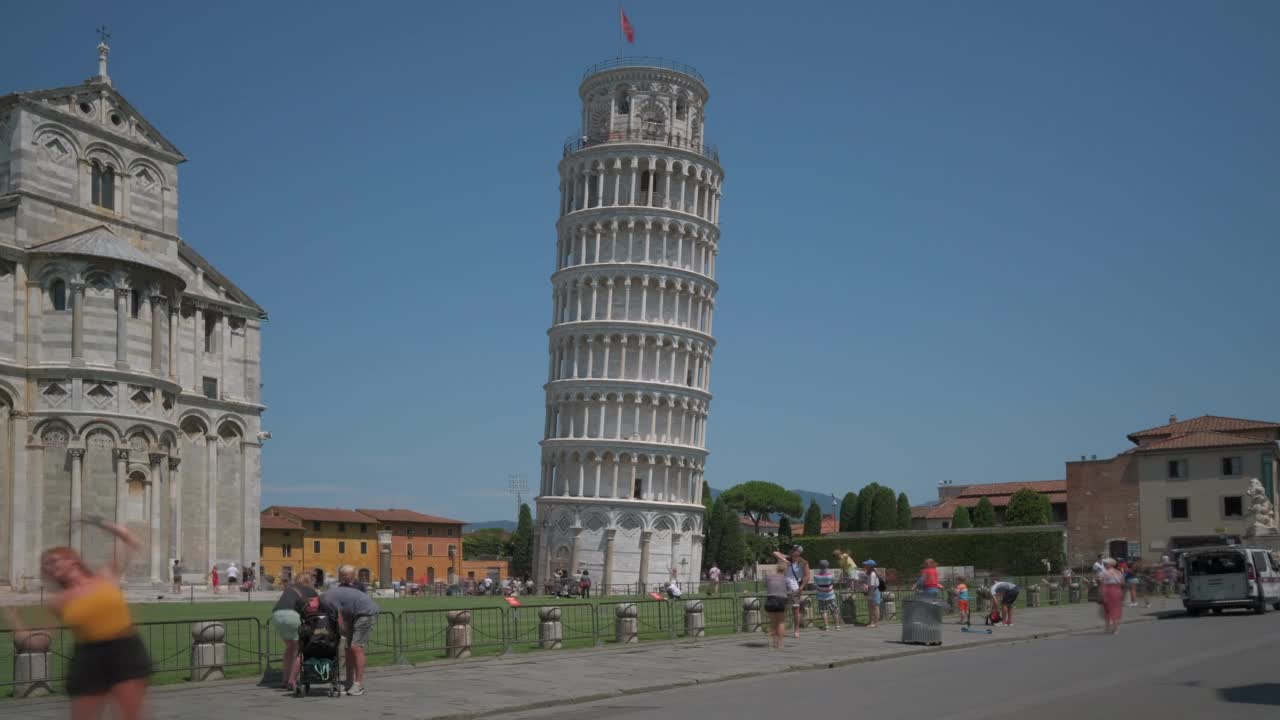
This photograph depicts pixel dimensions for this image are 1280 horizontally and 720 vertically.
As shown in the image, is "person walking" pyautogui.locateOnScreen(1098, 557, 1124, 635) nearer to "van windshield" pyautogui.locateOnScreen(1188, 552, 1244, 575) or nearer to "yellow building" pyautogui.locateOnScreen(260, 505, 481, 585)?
"van windshield" pyautogui.locateOnScreen(1188, 552, 1244, 575)

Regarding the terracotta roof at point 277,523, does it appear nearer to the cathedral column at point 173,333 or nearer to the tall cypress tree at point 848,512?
the tall cypress tree at point 848,512

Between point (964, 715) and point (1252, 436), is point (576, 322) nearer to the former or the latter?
point (1252, 436)

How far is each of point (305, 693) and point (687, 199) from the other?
67201 mm

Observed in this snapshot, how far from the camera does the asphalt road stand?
44.4ft

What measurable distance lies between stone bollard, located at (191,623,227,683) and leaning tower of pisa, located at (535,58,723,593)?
190 ft

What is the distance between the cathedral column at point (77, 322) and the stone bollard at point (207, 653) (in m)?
29.4

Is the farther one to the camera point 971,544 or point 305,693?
point 971,544

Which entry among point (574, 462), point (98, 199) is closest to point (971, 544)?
point (574, 462)

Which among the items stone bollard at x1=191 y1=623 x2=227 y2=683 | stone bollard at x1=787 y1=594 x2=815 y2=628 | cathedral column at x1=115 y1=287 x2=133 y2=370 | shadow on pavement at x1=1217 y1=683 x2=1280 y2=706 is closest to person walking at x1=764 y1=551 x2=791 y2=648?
stone bollard at x1=787 y1=594 x2=815 y2=628

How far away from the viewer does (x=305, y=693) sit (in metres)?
15.6

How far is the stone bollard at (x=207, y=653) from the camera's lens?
16.9 metres

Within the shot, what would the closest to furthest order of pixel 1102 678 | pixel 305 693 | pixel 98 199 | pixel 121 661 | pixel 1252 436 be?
pixel 121 661 → pixel 305 693 → pixel 1102 678 → pixel 98 199 → pixel 1252 436

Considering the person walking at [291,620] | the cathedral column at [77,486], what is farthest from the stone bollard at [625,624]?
the cathedral column at [77,486]

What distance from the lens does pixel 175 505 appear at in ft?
153
